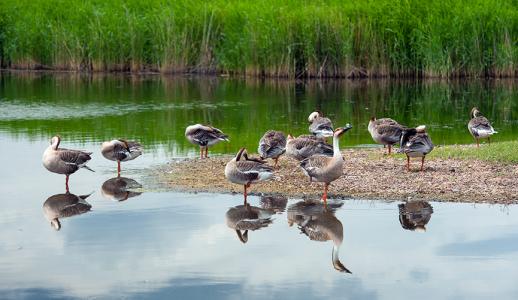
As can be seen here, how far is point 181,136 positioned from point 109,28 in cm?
1775

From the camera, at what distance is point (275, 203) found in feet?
54.5

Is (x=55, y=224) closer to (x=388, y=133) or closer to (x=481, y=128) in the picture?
(x=388, y=133)

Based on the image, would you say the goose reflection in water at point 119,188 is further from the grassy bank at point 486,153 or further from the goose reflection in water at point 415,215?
the grassy bank at point 486,153

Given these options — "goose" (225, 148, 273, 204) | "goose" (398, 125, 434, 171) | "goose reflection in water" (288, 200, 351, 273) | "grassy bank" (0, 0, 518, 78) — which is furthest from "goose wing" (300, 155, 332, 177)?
"grassy bank" (0, 0, 518, 78)

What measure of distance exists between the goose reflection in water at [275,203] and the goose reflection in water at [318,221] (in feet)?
0.57

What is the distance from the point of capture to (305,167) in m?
16.9

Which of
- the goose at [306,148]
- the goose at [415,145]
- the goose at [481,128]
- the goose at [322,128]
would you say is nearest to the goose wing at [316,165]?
the goose at [306,148]

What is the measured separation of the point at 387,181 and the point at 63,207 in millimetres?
5758

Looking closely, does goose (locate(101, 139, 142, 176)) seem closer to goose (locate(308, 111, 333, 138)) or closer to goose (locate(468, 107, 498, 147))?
goose (locate(308, 111, 333, 138))

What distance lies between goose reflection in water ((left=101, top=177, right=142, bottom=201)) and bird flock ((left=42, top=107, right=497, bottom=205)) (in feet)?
1.95

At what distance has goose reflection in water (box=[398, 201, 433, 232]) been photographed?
14878 mm

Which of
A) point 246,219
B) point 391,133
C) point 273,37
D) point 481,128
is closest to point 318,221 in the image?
point 246,219

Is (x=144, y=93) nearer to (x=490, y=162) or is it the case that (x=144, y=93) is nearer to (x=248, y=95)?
(x=248, y=95)

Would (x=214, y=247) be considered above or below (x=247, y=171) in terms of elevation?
below
